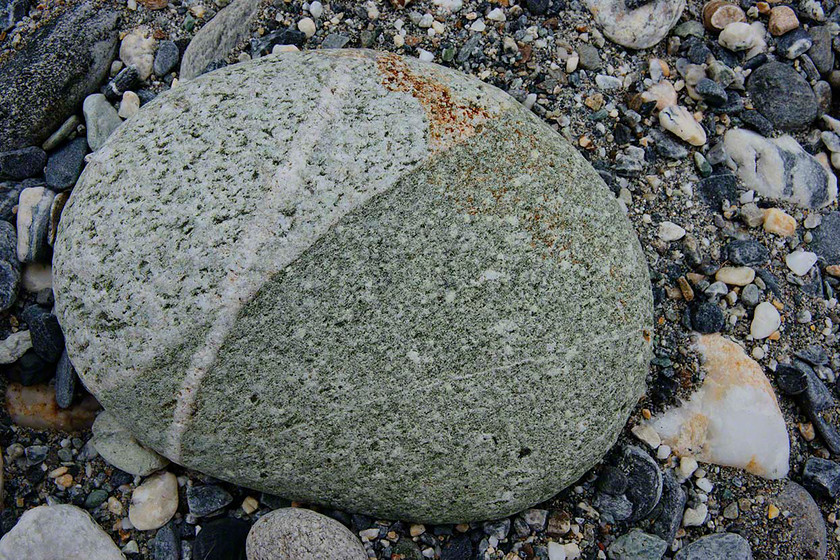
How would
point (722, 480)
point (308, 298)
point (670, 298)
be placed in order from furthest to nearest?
point (670, 298), point (722, 480), point (308, 298)

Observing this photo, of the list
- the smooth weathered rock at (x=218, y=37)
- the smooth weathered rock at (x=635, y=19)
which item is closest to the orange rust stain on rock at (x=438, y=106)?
the smooth weathered rock at (x=218, y=37)

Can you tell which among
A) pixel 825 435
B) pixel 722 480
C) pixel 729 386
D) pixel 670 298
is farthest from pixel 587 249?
pixel 825 435

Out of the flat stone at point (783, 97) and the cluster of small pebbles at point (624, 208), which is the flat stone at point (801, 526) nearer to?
the cluster of small pebbles at point (624, 208)

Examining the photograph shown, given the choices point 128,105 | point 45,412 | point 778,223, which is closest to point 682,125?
point 778,223

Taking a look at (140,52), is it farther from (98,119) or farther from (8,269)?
(8,269)

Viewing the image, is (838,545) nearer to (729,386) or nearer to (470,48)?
(729,386)

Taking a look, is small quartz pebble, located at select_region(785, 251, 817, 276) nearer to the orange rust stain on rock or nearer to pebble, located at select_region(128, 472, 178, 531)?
the orange rust stain on rock

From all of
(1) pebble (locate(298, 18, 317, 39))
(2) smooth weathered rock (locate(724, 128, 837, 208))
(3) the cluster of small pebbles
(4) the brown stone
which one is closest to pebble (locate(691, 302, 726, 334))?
(3) the cluster of small pebbles
